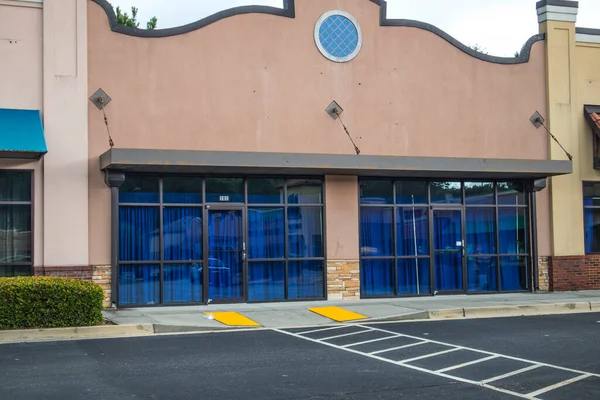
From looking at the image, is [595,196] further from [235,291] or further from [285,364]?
[285,364]

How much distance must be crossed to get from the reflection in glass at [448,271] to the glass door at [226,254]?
202 inches

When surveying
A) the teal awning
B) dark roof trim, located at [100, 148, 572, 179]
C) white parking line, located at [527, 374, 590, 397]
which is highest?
the teal awning

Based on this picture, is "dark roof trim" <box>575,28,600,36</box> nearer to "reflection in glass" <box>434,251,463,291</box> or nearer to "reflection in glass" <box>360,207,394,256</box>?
"reflection in glass" <box>434,251,463,291</box>

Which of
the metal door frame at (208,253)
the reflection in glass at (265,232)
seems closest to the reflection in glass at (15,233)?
the metal door frame at (208,253)

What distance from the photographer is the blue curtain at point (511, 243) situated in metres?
20.3

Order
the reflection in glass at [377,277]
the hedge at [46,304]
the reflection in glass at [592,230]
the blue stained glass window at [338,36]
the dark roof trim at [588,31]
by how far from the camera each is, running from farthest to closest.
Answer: the dark roof trim at [588,31]
the reflection in glass at [592,230]
the reflection in glass at [377,277]
the blue stained glass window at [338,36]
the hedge at [46,304]

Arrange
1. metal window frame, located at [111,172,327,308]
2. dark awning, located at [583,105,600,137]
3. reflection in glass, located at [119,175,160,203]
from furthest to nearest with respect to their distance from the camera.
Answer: dark awning, located at [583,105,600,137]
reflection in glass, located at [119,175,160,203]
metal window frame, located at [111,172,327,308]

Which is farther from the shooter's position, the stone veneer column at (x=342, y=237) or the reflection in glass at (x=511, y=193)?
the reflection in glass at (x=511, y=193)

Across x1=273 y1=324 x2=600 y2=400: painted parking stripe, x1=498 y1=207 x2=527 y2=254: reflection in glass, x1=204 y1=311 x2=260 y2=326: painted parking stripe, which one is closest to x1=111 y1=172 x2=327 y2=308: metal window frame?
x1=204 y1=311 x2=260 y2=326: painted parking stripe

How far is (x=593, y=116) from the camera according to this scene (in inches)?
820

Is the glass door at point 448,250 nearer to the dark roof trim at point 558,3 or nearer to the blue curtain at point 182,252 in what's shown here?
the blue curtain at point 182,252

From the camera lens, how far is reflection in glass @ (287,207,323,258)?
1834 cm

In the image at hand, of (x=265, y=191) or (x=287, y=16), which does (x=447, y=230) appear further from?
(x=287, y=16)

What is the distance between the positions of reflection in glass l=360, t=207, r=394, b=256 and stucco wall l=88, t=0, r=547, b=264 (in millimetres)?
1514
